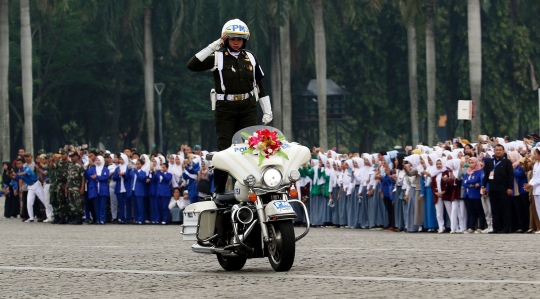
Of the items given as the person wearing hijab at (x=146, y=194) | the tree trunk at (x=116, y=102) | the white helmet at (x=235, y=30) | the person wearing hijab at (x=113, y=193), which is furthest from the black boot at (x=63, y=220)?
the tree trunk at (x=116, y=102)

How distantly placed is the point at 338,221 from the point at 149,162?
5.78 metres

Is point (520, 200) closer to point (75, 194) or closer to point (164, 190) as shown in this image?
point (164, 190)

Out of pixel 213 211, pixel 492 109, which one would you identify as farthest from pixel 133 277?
pixel 492 109

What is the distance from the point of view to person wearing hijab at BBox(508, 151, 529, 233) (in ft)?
83.5

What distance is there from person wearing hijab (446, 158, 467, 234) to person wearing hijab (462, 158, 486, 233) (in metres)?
0.35

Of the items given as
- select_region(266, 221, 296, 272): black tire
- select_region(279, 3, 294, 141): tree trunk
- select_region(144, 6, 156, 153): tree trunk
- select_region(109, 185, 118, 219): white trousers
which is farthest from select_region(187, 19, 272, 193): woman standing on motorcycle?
select_region(144, 6, 156, 153): tree trunk

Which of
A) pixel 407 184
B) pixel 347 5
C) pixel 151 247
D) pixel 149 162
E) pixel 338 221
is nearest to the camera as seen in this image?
pixel 151 247

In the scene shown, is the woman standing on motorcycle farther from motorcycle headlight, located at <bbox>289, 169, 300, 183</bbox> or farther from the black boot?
the black boot

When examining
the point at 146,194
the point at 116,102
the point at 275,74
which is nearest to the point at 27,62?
the point at 275,74

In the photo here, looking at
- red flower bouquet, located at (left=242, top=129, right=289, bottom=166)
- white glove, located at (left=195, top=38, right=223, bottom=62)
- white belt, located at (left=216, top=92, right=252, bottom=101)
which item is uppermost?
white glove, located at (left=195, top=38, right=223, bottom=62)

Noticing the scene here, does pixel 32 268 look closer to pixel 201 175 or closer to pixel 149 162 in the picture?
pixel 201 175

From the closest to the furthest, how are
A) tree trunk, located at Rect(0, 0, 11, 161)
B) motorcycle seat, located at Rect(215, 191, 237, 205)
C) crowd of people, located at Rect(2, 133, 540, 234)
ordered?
1. motorcycle seat, located at Rect(215, 191, 237, 205)
2. crowd of people, located at Rect(2, 133, 540, 234)
3. tree trunk, located at Rect(0, 0, 11, 161)

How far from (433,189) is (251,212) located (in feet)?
50.0

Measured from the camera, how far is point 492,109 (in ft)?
203
